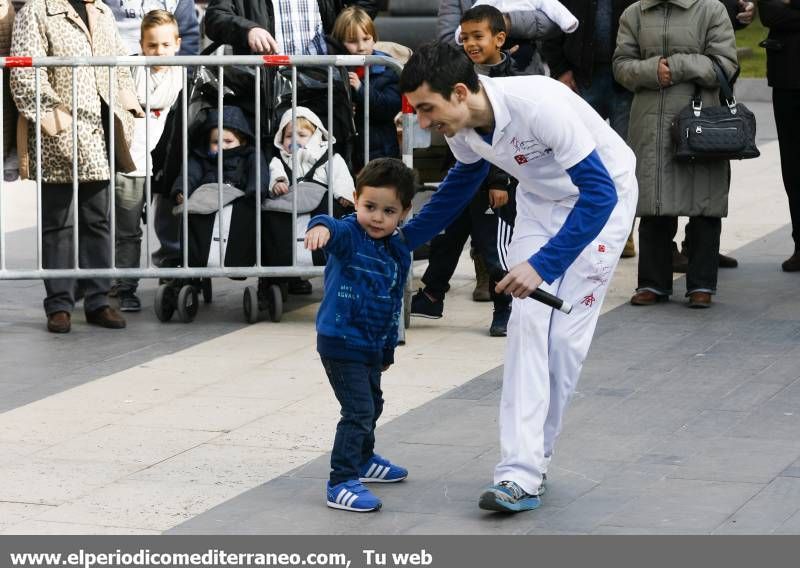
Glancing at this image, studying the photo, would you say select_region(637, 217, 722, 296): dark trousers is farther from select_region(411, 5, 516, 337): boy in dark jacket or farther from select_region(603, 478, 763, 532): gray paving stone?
select_region(603, 478, 763, 532): gray paving stone

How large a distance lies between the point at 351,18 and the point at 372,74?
46 centimetres

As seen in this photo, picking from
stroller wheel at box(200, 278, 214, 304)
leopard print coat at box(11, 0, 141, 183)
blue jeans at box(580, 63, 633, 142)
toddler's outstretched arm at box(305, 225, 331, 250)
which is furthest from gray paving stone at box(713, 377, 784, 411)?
leopard print coat at box(11, 0, 141, 183)

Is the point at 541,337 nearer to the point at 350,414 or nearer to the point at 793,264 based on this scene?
the point at 350,414

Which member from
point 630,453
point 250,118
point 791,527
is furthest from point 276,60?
point 791,527

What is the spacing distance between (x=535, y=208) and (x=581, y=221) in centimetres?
41

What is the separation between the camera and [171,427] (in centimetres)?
678

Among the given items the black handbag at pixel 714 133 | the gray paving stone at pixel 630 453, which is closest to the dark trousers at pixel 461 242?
the gray paving stone at pixel 630 453

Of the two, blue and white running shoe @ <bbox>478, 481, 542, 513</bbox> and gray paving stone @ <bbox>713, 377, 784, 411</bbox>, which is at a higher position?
blue and white running shoe @ <bbox>478, 481, 542, 513</bbox>

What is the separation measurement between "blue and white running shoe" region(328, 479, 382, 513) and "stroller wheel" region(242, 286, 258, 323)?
3362 mm

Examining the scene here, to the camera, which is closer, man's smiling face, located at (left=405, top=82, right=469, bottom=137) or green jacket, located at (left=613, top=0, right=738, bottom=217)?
man's smiling face, located at (left=405, top=82, right=469, bottom=137)

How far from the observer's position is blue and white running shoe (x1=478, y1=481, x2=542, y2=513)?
17.7 ft

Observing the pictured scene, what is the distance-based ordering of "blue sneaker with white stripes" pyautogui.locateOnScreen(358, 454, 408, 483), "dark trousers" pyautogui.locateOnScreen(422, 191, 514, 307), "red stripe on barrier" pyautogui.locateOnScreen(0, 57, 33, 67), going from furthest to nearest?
1. "dark trousers" pyautogui.locateOnScreen(422, 191, 514, 307)
2. "red stripe on barrier" pyautogui.locateOnScreen(0, 57, 33, 67)
3. "blue sneaker with white stripes" pyautogui.locateOnScreen(358, 454, 408, 483)

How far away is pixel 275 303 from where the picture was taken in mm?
8938

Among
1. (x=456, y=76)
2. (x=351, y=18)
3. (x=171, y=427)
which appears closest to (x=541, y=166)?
(x=456, y=76)
